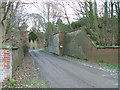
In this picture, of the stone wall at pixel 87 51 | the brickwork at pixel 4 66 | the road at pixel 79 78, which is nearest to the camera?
the road at pixel 79 78

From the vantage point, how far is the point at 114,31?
41.5 feet

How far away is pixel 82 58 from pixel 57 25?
51.9 feet

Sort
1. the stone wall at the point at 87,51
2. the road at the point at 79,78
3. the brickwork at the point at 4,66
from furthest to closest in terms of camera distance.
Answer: the stone wall at the point at 87,51 → the brickwork at the point at 4,66 → the road at the point at 79,78

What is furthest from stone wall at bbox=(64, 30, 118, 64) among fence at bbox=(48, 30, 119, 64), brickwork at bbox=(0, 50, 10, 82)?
brickwork at bbox=(0, 50, 10, 82)

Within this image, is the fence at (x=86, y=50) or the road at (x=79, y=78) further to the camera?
the fence at (x=86, y=50)

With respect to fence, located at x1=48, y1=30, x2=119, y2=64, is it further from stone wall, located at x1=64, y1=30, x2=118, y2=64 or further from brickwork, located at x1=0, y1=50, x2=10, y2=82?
brickwork, located at x1=0, y1=50, x2=10, y2=82

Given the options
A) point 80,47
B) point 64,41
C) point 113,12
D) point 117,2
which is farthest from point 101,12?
point 64,41

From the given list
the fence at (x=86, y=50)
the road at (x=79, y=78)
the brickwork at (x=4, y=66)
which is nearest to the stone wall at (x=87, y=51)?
the fence at (x=86, y=50)

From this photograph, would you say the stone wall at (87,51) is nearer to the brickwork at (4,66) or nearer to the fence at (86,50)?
the fence at (86,50)

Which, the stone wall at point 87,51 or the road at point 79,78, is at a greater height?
the stone wall at point 87,51

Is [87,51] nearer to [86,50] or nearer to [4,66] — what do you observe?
[86,50]

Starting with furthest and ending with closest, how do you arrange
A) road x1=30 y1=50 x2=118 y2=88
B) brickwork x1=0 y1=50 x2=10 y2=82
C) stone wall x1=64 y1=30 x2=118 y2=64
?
1. stone wall x1=64 y1=30 x2=118 y2=64
2. brickwork x1=0 y1=50 x2=10 y2=82
3. road x1=30 y1=50 x2=118 y2=88

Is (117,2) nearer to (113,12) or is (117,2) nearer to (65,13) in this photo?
(113,12)

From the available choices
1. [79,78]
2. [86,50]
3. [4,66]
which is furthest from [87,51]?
[4,66]
